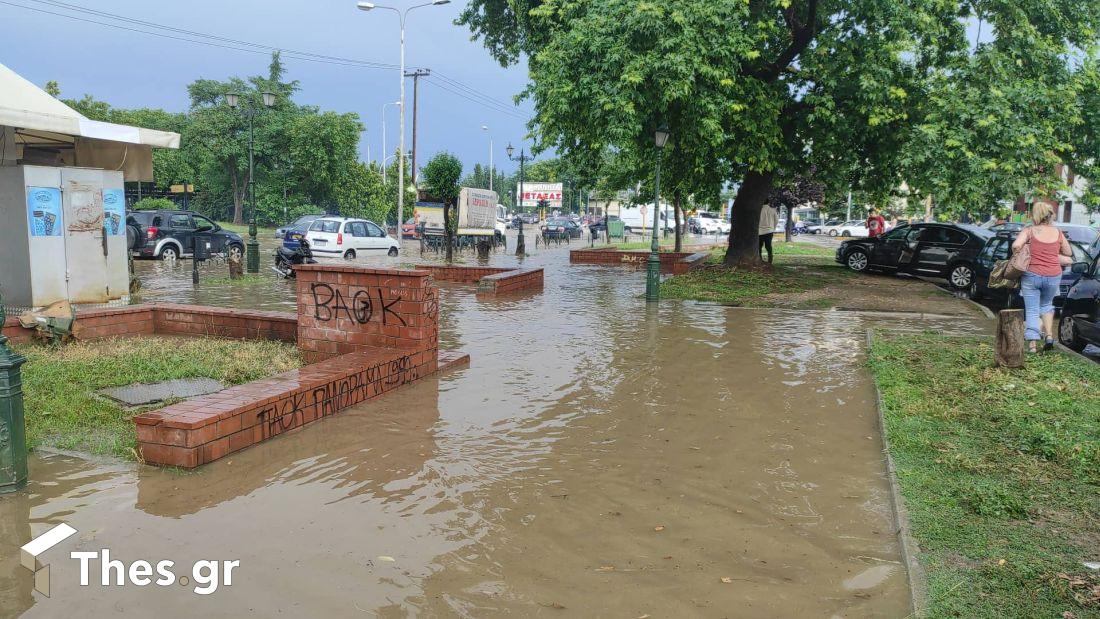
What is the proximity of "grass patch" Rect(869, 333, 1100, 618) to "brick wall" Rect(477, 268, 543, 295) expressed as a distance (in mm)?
8253

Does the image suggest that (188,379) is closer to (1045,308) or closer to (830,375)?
(830,375)

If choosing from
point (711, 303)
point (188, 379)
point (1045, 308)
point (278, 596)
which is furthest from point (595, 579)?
point (711, 303)

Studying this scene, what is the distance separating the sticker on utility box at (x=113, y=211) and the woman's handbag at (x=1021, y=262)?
41.7 ft

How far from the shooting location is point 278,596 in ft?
11.5

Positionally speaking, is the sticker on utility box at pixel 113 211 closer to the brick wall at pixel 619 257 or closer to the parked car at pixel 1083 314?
the parked car at pixel 1083 314

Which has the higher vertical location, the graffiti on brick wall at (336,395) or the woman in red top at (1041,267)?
the woman in red top at (1041,267)

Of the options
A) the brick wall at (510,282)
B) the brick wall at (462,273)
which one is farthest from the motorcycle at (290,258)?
the brick wall at (510,282)

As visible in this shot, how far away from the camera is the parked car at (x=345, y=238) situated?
2348 cm

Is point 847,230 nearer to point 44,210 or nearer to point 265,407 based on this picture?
A: point 44,210

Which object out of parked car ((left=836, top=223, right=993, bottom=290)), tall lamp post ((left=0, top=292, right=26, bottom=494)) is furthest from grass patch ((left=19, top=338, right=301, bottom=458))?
parked car ((left=836, top=223, right=993, bottom=290))

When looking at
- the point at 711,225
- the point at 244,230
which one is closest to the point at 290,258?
the point at 244,230

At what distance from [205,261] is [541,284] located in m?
11.8

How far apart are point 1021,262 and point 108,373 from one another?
32.9 feet

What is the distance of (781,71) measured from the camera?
56.8 ft
